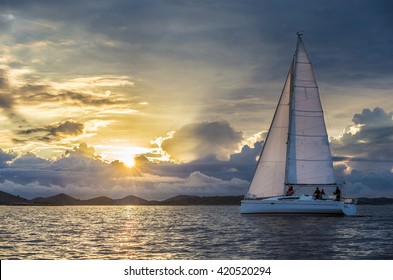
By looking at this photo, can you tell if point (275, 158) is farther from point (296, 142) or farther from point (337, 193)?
point (337, 193)

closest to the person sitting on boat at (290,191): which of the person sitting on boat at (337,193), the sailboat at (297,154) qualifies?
the sailboat at (297,154)

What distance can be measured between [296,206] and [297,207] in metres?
0.16

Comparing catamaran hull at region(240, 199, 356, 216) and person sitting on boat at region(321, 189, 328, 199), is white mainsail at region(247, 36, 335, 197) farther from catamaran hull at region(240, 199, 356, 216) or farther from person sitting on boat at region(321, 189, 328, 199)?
catamaran hull at region(240, 199, 356, 216)

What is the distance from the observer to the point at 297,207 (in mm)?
61469

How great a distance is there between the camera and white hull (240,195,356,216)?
202 feet

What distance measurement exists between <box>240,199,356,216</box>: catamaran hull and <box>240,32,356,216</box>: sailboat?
0.12 metres

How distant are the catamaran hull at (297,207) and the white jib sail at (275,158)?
2.93 metres

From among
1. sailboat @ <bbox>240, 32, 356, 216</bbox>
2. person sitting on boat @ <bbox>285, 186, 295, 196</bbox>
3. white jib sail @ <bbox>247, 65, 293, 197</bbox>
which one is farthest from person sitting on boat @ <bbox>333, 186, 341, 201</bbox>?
white jib sail @ <bbox>247, 65, 293, 197</bbox>

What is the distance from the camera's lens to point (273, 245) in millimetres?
35312

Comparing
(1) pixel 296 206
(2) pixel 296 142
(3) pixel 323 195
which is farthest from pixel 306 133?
(1) pixel 296 206

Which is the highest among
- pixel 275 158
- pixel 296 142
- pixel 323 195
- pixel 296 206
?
pixel 296 142
